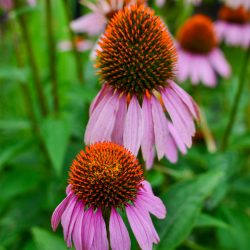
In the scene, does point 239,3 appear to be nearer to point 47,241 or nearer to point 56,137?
point 56,137

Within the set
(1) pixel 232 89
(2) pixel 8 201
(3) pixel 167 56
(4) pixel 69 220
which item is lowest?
(2) pixel 8 201

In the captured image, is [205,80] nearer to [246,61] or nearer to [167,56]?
[246,61]

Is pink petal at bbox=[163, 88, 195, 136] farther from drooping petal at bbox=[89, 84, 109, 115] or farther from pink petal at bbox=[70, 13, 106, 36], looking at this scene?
pink petal at bbox=[70, 13, 106, 36]

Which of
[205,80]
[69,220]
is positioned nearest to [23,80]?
[205,80]

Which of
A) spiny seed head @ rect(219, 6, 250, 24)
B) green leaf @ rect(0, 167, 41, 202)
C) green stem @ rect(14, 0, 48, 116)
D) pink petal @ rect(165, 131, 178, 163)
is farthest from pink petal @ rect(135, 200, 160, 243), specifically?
spiny seed head @ rect(219, 6, 250, 24)

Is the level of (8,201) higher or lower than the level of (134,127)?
lower

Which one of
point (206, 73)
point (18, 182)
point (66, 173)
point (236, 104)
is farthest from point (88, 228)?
point (206, 73)
